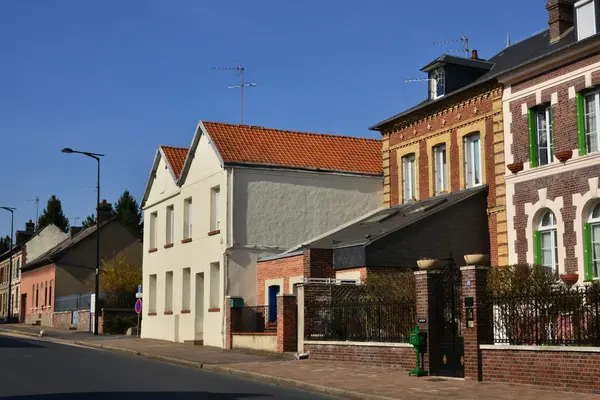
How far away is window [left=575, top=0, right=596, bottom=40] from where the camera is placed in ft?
70.2

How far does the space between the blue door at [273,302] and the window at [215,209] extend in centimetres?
358

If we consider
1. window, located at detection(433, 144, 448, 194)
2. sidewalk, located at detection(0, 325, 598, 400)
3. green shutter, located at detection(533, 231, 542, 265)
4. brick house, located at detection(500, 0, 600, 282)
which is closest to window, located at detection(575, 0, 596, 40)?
brick house, located at detection(500, 0, 600, 282)

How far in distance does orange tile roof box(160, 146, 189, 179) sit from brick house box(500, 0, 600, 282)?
14.9 meters

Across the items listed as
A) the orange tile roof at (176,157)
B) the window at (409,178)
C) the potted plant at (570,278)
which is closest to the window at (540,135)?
the potted plant at (570,278)

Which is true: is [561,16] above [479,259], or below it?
above

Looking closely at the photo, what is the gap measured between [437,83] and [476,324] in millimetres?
12361

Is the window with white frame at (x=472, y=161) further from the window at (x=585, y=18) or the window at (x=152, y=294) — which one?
the window at (x=152, y=294)

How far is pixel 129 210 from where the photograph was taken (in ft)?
278

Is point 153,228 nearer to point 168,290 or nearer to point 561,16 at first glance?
point 168,290

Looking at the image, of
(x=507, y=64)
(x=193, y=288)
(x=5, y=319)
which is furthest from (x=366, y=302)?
(x=5, y=319)

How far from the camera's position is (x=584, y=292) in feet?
47.7

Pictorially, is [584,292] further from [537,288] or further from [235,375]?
[235,375]

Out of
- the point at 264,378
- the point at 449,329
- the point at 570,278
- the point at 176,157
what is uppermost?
the point at 176,157

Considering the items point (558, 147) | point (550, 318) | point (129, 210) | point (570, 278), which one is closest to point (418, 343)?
point (550, 318)
